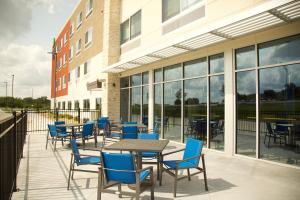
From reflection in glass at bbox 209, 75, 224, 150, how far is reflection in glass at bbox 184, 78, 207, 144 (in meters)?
0.33

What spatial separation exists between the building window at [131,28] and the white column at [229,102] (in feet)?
23.1

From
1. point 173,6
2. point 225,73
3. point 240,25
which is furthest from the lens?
point 173,6

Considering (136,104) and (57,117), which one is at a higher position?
(136,104)

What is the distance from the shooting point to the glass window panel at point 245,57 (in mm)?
7660

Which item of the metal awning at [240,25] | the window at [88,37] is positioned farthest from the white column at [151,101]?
the window at [88,37]

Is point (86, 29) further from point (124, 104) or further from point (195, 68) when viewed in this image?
point (195, 68)

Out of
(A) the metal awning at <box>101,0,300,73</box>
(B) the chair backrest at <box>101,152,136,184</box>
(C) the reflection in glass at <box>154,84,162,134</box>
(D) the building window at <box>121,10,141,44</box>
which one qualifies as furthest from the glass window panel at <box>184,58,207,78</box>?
(B) the chair backrest at <box>101,152,136,184</box>

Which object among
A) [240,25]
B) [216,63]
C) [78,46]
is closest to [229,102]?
[216,63]

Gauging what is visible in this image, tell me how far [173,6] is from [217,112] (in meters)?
5.22

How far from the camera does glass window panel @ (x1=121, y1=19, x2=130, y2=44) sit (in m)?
15.5

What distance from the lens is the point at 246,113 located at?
7781mm

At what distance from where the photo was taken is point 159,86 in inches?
491

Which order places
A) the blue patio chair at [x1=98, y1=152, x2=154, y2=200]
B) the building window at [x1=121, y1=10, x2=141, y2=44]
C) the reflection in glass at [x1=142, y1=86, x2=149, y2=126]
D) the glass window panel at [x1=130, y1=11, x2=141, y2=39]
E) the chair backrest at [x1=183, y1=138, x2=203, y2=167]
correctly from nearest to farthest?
the blue patio chair at [x1=98, y1=152, x2=154, y2=200] → the chair backrest at [x1=183, y1=138, x2=203, y2=167] → the reflection in glass at [x1=142, y1=86, x2=149, y2=126] → the glass window panel at [x1=130, y1=11, x2=141, y2=39] → the building window at [x1=121, y1=10, x2=141, y2=44]

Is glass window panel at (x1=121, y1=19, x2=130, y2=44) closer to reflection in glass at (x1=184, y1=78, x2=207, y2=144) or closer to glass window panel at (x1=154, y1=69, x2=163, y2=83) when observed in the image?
glass window panel at (x1=154, y1=69, x2=163, y2=83)
